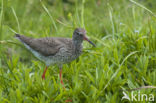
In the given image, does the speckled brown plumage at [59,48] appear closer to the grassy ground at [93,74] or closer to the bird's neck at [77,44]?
the bird's neck at [77,44]

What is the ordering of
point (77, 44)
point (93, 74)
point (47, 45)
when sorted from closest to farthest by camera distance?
point (93, 74) → point (77, 44) → point (47, 45)

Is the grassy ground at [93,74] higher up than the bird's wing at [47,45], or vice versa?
the bird's wing at [47,45]

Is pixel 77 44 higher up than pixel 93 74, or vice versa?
pixel 77 44

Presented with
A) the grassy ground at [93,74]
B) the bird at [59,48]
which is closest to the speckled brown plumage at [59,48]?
the bird at [59,48]

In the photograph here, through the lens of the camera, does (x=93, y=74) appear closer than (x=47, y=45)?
Yes

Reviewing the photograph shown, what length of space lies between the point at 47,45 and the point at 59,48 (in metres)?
0.25

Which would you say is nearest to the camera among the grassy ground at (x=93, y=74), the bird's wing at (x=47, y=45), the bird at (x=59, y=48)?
the grassy ground at (x=93, y=74)

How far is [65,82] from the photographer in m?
4.50

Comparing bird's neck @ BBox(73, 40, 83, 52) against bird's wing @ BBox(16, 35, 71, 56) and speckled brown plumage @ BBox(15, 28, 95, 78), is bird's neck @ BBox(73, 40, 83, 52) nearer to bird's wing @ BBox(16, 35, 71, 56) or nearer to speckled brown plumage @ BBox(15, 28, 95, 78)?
speckled brown plumage @ BBox(15, 28, 95, 78)

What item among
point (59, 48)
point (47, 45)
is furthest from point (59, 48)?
point (47, 45)

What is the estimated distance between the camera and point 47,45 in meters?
4.83

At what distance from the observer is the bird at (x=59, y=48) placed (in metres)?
4.58

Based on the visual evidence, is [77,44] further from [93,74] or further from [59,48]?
[93,74]

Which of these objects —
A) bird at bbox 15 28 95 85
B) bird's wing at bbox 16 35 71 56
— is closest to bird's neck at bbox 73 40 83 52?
bird at bbox 15 28 95 85
